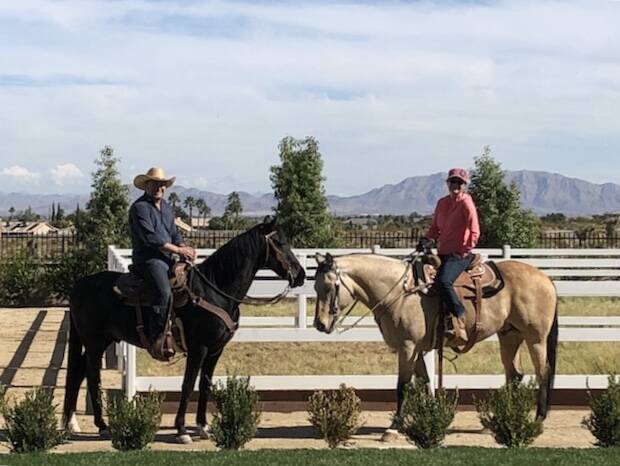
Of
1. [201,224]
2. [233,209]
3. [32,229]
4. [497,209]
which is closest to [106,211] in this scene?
[497,209]

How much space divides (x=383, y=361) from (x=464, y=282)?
16.0 feet

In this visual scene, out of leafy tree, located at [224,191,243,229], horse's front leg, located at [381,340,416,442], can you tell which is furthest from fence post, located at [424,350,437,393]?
leafy tree, located at [224,191,243,229]

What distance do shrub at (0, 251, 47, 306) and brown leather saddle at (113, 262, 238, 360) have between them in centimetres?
1606

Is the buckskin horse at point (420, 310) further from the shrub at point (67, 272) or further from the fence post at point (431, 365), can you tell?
the shrub at point (67, 272)

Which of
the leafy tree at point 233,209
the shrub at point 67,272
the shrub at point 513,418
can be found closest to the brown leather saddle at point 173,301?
the shrub at point 513,418

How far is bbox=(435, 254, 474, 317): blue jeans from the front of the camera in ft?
29.1

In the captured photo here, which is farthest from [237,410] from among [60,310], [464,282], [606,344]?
[60,310]

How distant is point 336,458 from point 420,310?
2.10 m

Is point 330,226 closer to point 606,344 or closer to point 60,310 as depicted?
point 60,310

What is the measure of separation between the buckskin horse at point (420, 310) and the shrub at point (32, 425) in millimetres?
2457

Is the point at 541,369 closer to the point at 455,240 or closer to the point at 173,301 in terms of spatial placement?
the point at 455,240

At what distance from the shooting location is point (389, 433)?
881cm

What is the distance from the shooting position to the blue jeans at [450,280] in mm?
8859

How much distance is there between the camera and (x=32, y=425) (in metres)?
7.63
